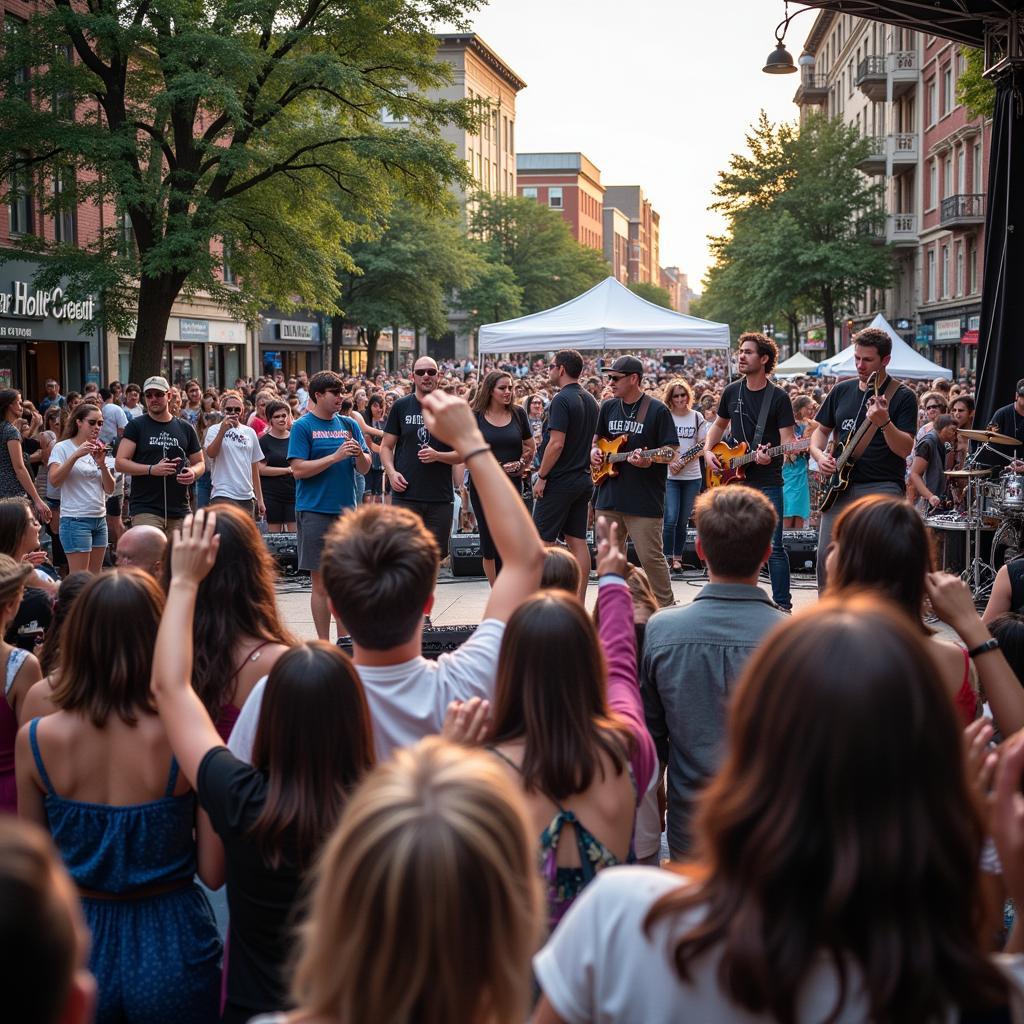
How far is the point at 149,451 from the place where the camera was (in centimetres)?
955

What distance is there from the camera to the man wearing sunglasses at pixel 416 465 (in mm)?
9156

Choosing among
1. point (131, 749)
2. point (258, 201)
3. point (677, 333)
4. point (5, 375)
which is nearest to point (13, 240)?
point (5, 375)

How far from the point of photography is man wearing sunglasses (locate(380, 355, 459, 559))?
916cm

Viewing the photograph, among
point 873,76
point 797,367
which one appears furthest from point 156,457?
point 873,76

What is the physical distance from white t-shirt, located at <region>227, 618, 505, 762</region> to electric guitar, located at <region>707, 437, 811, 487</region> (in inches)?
253

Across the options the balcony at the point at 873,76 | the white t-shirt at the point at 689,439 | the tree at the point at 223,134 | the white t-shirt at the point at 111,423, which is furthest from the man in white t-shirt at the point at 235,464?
the balcony at the point at 873,76

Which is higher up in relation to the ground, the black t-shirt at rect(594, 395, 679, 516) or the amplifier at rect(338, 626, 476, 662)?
the black t-shirt at rect(594, 395, 679, 516)

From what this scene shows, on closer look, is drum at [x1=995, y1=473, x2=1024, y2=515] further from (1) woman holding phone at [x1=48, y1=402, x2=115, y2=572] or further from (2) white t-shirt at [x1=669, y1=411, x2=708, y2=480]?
(1) woman holding phone at [x1=48, y1=402, x2=115, y2=572]

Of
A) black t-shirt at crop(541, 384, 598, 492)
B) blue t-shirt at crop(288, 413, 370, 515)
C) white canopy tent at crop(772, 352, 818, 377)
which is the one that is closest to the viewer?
blue t-shirt at crop(288, 413, 370, 515)

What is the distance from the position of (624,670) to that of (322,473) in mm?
5934

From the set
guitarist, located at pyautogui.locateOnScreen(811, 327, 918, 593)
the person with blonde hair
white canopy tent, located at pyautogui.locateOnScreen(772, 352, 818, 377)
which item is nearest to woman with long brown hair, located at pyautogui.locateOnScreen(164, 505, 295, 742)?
the person with blonde hair

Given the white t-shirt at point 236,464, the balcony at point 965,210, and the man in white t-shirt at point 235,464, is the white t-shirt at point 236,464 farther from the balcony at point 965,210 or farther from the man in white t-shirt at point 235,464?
the balcony at point 965,210

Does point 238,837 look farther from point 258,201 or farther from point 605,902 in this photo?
point 258,201

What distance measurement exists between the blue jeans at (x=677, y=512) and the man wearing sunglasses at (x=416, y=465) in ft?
12.7
